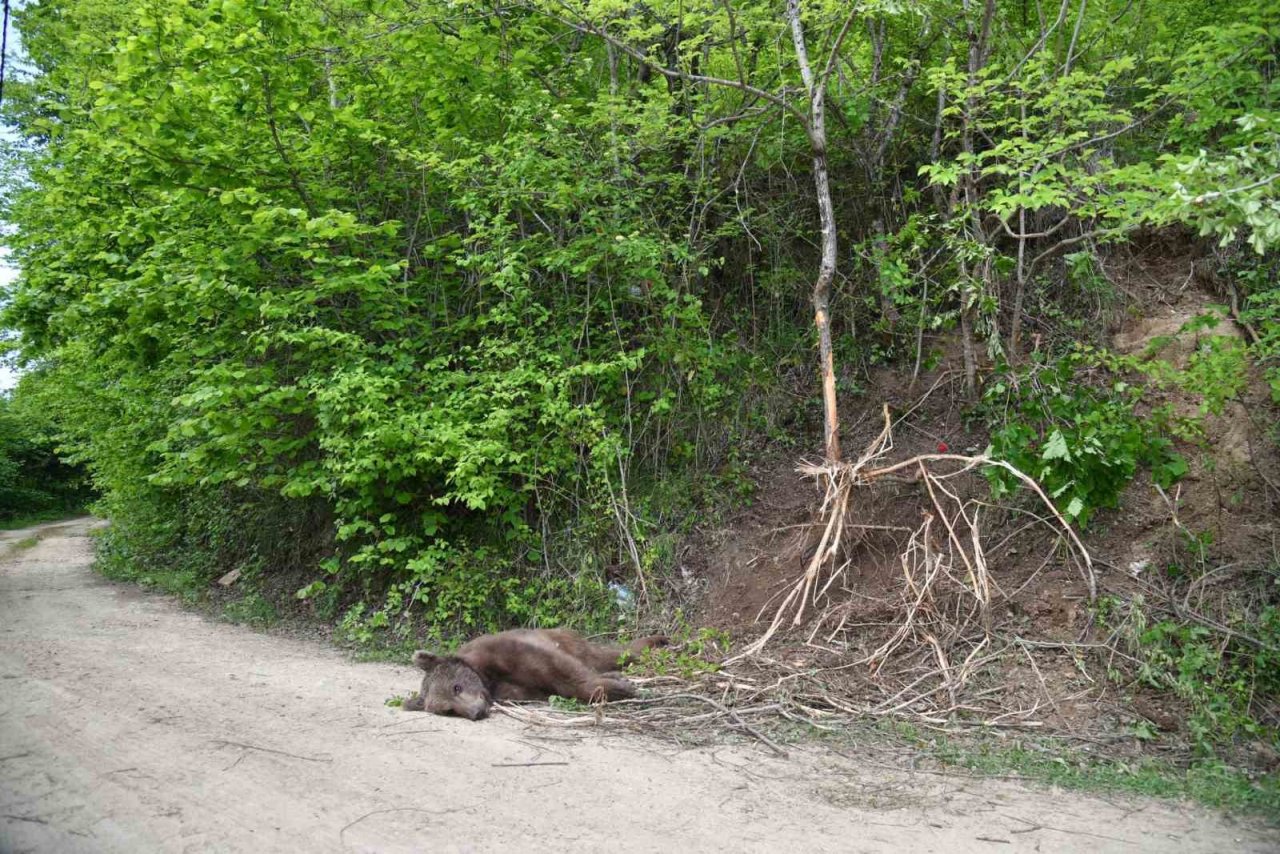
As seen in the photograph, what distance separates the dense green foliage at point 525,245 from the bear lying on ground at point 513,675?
6.03 feet

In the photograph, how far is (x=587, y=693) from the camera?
700cm

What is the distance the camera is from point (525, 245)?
10.0 metres

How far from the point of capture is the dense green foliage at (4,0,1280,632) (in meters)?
9.11

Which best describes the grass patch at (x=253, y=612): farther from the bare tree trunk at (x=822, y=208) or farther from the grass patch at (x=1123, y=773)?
the grass patch at (x=1123, y=773)

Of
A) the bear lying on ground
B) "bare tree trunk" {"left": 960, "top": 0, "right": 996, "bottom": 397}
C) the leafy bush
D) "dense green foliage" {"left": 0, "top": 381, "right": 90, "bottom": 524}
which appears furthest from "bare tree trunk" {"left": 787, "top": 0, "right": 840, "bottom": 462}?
"dense green foliage" {"left": 0, "top": 381, "right": 90, "bottom": 524}

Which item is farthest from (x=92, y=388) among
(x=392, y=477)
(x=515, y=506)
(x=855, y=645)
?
(x=855, y=645)

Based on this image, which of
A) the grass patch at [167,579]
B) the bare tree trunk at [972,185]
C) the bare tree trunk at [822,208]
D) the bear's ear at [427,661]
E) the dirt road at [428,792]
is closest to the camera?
the dirt road at [428,792]

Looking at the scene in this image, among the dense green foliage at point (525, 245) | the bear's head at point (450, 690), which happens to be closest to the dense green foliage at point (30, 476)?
the dense green foliage at point (525, 245)

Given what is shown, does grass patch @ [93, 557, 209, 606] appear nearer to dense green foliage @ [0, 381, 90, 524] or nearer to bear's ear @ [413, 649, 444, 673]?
bear's ear @ [413, 649, 444, 673]

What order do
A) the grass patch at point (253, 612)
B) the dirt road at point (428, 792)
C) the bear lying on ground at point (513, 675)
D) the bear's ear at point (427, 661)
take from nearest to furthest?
the dirt road at point (428, 792) < the bear lying on ground at point (513, 675) < the bear's ear at point (427, 661) < the grass patch at point (253, 612)

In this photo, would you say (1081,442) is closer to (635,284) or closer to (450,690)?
(635,284)

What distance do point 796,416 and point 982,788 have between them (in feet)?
18.5

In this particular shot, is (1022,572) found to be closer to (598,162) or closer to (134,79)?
(598,162)

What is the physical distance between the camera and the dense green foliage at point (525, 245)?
911 centimetres
